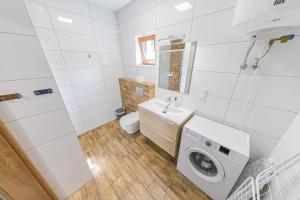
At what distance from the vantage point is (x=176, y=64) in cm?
155

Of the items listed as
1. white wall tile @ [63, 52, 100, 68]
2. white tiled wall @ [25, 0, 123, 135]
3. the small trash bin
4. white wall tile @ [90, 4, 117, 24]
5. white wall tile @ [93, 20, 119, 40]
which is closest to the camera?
white tiled wall @ [25, 0, 123, 135]

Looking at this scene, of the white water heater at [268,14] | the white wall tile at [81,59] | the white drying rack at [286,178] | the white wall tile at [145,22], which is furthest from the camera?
the white wall tile at [81,59]

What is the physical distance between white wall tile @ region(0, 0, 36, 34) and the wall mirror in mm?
1398

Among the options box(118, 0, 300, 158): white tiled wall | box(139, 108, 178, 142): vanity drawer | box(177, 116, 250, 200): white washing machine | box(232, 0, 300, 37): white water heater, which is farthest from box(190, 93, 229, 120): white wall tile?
box(232, 0, 300, 37): white water heater

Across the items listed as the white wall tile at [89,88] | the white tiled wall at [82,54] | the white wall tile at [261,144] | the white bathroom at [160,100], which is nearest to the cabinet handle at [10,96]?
the white bathroom at [160,100]

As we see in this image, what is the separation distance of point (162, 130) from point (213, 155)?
634 millimetres

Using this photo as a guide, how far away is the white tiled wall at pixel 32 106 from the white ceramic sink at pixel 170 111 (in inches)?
39.7

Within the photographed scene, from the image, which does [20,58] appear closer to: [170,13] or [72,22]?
[72,22]

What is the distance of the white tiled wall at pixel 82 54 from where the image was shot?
4.99 ft

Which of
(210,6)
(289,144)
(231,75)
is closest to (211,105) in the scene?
(231,75)

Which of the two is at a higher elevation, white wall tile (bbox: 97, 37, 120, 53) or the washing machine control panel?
white wall tile (bbox: 97, 37, 120, 53)

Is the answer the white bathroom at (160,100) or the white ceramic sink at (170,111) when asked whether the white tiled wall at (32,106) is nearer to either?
the white bathroom at (160,100)

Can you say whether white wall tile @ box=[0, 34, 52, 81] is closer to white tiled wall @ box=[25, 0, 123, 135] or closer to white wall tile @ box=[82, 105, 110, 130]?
white tiled wall @ box=[25, 0, 123, 135]

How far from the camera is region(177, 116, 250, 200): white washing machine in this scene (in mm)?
916
